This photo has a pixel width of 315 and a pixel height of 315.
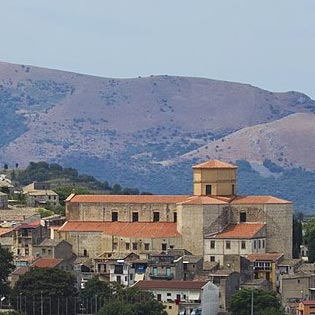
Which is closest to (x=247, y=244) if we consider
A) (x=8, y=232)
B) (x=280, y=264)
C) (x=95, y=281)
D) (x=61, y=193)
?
(x=280, y=264)

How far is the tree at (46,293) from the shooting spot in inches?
3479

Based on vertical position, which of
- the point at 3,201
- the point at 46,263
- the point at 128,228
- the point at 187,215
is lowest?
the point at 46,263

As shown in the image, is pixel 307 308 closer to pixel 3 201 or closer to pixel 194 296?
pixel 194 296

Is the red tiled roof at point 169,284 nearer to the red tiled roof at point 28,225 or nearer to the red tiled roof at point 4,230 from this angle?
the red tiled roof at point 28,225

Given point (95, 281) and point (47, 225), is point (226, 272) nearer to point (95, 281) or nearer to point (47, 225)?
point (95, 281)

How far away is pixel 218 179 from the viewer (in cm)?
10062

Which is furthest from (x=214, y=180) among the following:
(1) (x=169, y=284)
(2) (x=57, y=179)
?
(2) (x=57, y=179)

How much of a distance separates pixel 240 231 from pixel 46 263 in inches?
416

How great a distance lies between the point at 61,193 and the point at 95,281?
155 ft

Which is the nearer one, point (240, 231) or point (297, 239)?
point (240, 231)

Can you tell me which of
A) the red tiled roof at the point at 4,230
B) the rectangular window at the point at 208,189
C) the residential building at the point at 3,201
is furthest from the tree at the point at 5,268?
the residential building at the point at 3,201

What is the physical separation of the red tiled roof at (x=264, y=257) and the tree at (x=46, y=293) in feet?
33.6

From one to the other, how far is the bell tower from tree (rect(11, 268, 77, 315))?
44.9 feet

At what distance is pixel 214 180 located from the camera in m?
101
